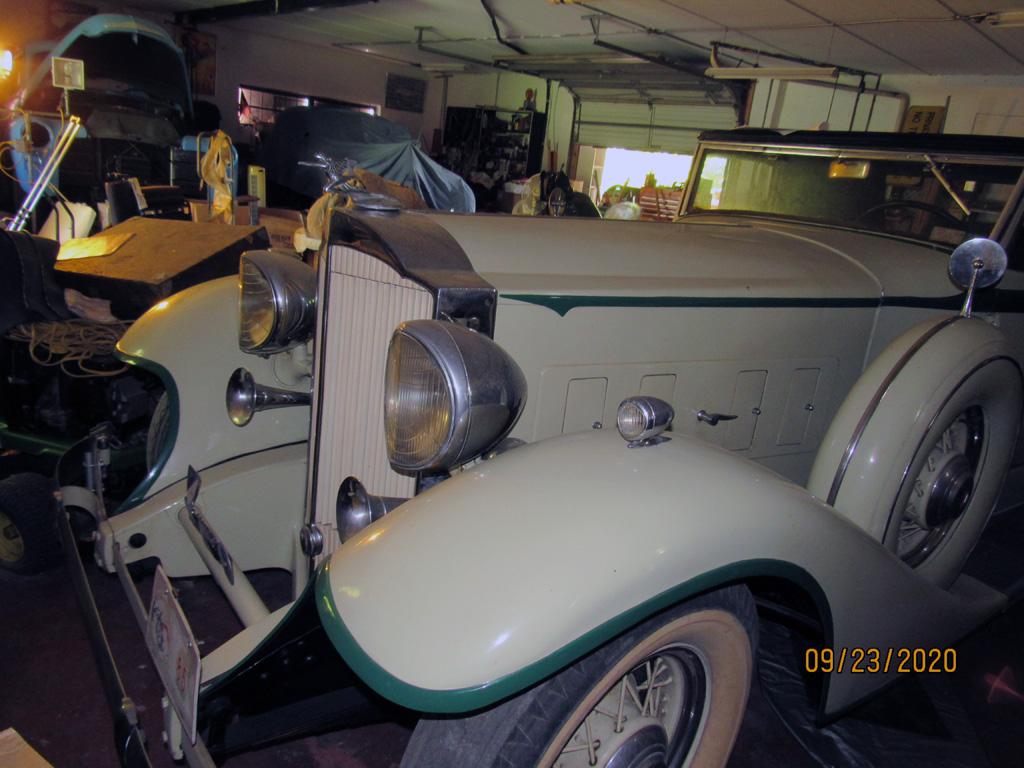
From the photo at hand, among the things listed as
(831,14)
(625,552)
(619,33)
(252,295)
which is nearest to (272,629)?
(625,552)

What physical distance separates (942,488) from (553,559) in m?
1.55

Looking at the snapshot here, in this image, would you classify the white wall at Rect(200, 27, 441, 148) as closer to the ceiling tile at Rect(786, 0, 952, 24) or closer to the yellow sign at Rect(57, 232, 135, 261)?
the ceiling tile at Rect(786, 0, 952, 24)

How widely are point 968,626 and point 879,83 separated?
9044mm

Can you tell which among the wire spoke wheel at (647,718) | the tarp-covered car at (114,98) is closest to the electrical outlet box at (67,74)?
the tarp-covered car at (114,98)

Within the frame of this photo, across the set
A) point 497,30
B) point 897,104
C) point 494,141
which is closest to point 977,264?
point 897,104

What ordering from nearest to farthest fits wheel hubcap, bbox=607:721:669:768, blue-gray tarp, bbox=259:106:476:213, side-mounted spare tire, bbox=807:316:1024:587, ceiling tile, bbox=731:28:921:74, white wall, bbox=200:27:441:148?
1. wheel hubcap, bbox=607:721:669:768
2. side-mounted spare tire, bbox=807:316:1024:587
3. ceiling tile, bbox=731:28:921:74
4. blue-gray tarp, bbox=259:106:476:213
5. white wall, bbox=200:27:441:148

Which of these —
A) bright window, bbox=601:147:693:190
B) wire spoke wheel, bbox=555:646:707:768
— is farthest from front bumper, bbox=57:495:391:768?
bright window, bbox=601:147:693:190

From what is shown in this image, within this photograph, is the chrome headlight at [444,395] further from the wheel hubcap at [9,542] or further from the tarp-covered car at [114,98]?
the tarp-covered car at [114,98]

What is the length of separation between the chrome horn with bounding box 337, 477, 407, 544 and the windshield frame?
7.33 ft

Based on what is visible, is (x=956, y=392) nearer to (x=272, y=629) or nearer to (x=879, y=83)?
(x=272, y=629)

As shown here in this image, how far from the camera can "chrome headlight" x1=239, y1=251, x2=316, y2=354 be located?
200 centimetres

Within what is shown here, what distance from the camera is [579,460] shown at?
54.4 inches

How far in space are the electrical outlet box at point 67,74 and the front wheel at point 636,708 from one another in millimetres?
6315

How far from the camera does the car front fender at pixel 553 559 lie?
3.49 feet
